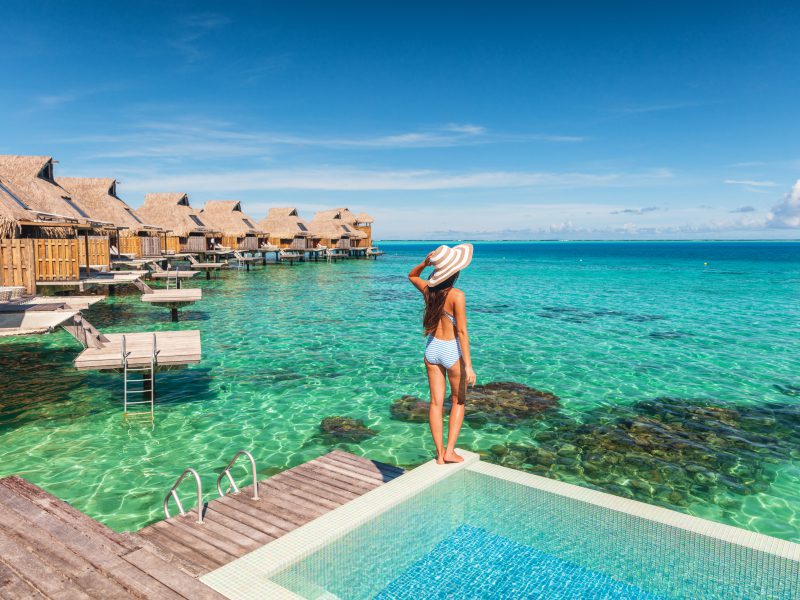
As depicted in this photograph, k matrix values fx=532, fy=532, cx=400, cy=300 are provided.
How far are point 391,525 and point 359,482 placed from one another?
130cm

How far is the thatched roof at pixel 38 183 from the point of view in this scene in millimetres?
23297

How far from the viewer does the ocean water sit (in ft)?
23.1

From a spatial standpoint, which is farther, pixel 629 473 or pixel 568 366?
pixel 568 366

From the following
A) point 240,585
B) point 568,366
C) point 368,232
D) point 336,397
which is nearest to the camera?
point 240,585

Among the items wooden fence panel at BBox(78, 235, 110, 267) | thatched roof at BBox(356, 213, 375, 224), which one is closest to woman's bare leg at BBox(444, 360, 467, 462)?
wooden fence panel at BBox(78, 235, 110, 267)

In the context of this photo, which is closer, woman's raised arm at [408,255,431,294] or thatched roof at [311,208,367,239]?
woman's raised arm at [408,255,431,294]

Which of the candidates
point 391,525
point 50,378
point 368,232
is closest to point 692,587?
point 391,525

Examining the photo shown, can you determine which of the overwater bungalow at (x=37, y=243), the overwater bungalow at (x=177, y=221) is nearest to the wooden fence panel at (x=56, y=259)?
the overwater bungalow at (x=37, y=243)

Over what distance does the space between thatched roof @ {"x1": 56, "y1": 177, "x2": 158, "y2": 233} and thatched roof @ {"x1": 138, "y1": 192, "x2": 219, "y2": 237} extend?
8.28 m

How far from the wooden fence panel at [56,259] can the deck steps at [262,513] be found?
1520cm

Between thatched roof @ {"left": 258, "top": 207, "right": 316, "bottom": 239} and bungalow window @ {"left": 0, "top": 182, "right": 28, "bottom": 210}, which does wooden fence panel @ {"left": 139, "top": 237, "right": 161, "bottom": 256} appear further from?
bungalow window @ {"left": 0, "top": 182, "right": 28, "bottom": 210}

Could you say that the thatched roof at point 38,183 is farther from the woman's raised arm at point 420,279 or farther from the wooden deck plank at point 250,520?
the woman's raised arm at point 420,279

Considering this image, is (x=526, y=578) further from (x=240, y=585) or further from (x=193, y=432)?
(x=193, y=432)

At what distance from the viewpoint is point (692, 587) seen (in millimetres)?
3980
